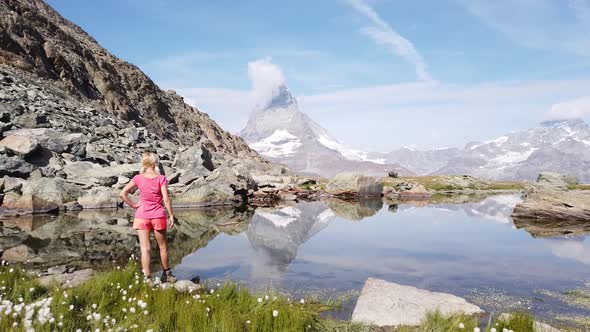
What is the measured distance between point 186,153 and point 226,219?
28.0 m

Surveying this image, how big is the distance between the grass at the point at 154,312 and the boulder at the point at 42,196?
3009 centimetres

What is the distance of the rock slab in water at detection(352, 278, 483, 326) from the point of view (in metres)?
11.3

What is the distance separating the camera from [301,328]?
31.0 feet

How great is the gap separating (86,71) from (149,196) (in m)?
111

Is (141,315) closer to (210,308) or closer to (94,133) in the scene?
(210,308)

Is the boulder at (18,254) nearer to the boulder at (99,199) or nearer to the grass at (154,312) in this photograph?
the grass at (154,312)

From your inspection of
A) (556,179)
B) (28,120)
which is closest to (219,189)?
(28,120)

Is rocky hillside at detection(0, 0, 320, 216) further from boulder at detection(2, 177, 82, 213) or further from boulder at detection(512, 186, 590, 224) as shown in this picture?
boulder at detection(512, 186, 590, 224)

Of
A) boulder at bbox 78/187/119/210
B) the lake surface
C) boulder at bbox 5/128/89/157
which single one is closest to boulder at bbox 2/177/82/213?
boulder at bbox 78/187/119/210

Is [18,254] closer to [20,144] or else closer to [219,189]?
[20,144]

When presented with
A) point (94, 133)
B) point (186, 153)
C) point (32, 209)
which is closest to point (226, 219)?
point (32, 209)

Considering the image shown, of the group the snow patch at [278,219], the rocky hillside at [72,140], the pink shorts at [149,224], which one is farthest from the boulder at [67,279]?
the rocky hillside at [72,140]

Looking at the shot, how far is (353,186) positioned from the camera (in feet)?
251

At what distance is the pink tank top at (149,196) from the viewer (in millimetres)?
13836
